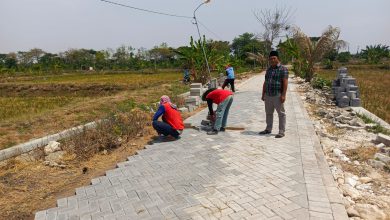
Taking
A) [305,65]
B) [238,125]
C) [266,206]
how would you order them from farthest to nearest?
[305,65], [238,125], [266,206]

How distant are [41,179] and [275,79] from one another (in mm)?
4619

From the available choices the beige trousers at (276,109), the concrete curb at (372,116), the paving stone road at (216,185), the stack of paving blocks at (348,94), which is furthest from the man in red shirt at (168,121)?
the stack of paving blocks at (348,94)

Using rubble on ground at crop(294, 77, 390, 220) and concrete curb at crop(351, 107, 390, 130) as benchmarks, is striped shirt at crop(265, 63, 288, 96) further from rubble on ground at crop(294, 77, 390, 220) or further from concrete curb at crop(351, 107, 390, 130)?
concrete curb at crop(351, 107, 390, 130)

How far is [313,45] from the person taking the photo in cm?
1861

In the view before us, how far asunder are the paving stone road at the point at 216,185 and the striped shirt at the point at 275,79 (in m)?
0.95

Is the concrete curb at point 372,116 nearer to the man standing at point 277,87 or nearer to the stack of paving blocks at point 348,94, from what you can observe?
the stack of paving blocks at point 348,94

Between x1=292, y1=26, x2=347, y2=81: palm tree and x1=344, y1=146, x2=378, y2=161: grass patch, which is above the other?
x1=292, y1=26, x2=347, y2=81: palm tree

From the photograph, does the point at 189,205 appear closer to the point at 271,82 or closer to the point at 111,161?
the point at 111,161

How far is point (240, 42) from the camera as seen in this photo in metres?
76.1

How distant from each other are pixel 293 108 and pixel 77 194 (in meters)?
7.37

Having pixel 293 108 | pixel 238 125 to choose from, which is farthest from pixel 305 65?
pixel 238 125

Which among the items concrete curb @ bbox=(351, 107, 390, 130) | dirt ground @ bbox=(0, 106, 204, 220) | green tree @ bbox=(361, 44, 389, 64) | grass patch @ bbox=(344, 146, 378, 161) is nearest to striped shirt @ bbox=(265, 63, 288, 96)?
grass patch @ bbox=(344, 146, 378, 161)

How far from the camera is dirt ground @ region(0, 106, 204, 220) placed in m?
4.26

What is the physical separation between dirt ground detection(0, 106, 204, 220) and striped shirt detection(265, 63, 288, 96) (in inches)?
107
